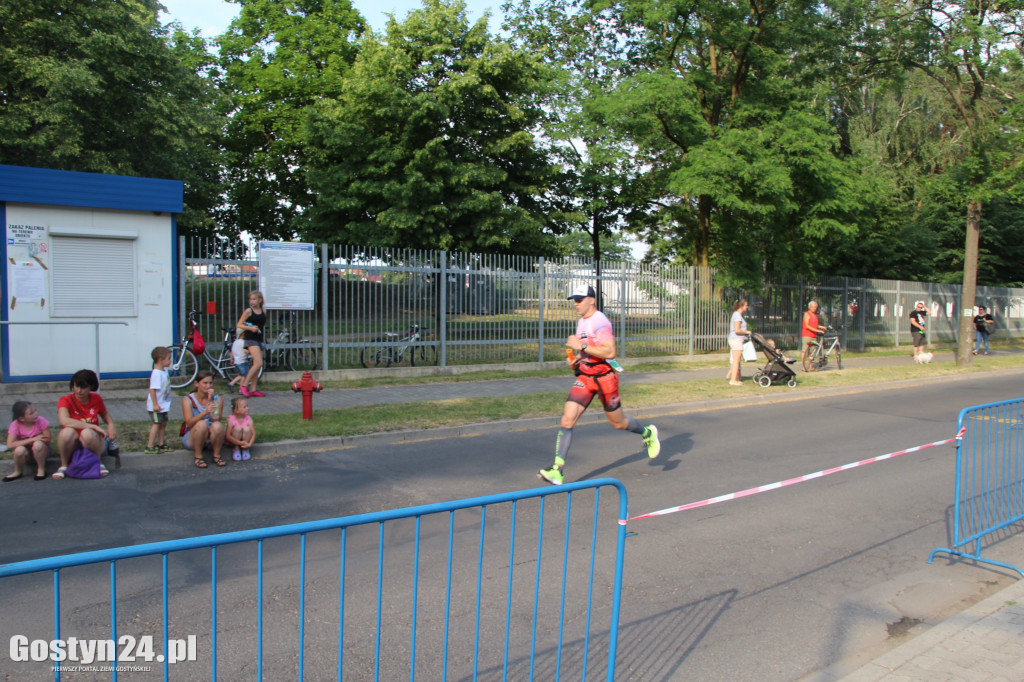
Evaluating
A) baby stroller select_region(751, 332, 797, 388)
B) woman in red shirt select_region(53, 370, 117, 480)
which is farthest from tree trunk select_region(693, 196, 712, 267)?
woman in red shirt select_region(53, 370, 117, 480)

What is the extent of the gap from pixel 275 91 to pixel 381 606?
105 ft

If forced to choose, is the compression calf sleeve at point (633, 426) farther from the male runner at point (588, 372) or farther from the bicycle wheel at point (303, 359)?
the bicycle wheel at point (303, 359)

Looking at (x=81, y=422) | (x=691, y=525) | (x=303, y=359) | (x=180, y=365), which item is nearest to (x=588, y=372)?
(x=691, y=525)

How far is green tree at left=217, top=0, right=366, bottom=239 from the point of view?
3147 cm

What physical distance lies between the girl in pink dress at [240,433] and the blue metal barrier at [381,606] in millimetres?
2892

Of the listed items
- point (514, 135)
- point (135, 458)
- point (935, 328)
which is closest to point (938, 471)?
point (135, 458)

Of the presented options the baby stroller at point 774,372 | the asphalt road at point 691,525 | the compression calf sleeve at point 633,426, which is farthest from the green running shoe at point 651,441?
the baby stroller at point 774,372

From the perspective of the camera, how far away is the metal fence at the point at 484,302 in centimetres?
1329

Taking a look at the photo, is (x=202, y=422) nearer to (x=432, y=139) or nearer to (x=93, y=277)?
(x=93, y=277)

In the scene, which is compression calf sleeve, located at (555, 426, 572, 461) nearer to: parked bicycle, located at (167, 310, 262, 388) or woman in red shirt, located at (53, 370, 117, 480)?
woman in red shirt, located at (53, 370, 117, 480)

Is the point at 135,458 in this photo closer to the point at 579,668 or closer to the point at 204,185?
the point at 579,668

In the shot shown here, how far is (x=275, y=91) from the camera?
3175 cm

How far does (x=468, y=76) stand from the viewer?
2309 cm

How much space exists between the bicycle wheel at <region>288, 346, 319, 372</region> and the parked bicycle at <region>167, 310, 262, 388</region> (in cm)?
116
